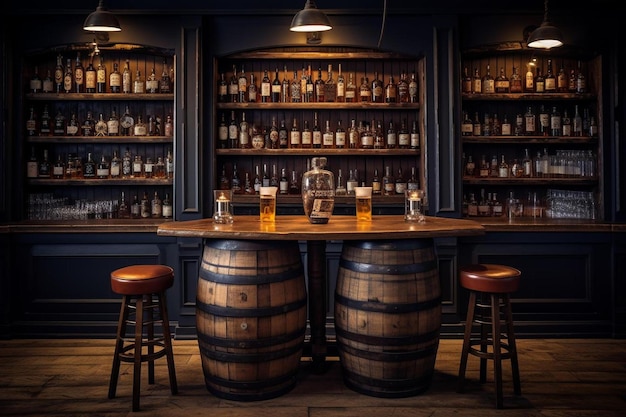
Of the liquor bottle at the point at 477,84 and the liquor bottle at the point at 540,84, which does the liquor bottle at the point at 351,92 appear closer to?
the liquor bottle at the point at 477,84

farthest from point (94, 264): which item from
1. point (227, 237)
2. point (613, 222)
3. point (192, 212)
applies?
point (613, 222)

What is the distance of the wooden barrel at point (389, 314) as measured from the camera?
279 cm

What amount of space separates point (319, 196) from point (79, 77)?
2.84 meters

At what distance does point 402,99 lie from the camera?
4770 mm

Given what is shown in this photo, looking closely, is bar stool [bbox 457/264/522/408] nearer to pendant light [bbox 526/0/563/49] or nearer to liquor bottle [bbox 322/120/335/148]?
pendant light [bbox 526/0/563/49]

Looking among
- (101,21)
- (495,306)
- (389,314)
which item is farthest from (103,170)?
(495,306)

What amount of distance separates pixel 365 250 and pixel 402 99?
90.0 inches

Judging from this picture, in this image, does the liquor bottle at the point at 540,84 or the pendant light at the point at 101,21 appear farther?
the liquor bottle at the point at 540,84

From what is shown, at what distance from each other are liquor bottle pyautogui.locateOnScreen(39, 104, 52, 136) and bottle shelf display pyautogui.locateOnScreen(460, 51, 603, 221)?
3451 millimetres

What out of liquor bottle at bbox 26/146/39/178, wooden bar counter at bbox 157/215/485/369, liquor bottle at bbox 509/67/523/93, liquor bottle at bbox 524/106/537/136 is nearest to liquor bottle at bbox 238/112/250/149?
wooden bar counter at bbox 157/215/485/369

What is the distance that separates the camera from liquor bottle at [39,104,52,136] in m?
4.73

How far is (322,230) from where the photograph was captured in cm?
269

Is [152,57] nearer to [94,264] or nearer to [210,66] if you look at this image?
[210,66]

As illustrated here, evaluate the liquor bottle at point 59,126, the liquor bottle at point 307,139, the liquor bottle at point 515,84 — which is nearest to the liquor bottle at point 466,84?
the liquor bottle at point 515,84
